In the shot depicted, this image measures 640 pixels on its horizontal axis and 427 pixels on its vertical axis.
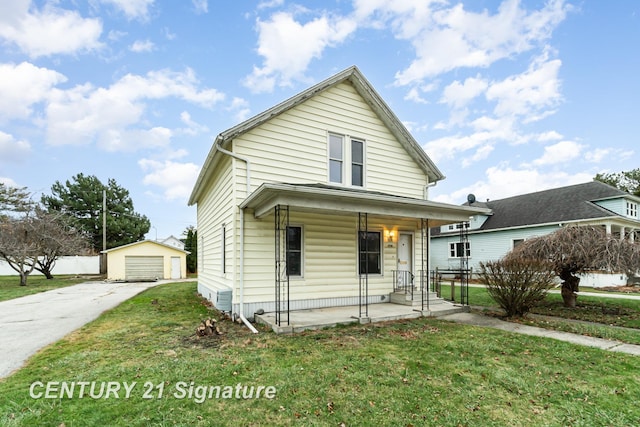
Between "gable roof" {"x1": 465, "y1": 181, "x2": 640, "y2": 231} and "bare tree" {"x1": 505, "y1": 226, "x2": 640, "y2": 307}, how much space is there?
10.0 meters

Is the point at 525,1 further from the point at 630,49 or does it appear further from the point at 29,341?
the point at 29,341

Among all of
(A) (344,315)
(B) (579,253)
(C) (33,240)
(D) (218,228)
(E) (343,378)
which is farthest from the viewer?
(C) (33,240)

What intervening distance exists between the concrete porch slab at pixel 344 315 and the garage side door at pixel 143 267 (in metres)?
18.9

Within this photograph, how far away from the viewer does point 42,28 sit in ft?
36.1

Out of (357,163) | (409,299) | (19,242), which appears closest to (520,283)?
(409,299)

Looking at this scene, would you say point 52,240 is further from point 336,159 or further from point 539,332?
point 539,332

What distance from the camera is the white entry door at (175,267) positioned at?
77.3ft

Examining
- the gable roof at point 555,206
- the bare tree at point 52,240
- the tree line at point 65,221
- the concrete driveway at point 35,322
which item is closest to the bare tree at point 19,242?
the tree line at point 65,221

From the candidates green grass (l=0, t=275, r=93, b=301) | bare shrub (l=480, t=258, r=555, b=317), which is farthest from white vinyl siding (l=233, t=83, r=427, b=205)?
green grass (l=0, t=275, r=93, b=301)

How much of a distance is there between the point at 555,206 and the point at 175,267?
26323 mm

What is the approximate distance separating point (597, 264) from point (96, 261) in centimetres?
3342

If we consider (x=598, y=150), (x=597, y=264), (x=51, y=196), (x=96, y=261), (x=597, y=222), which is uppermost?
(x=598, y=150)

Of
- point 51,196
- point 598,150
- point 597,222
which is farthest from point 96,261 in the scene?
point 598,150

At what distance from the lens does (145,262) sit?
2277cm
